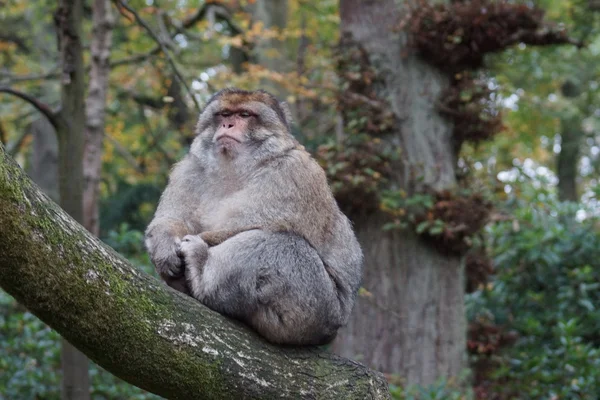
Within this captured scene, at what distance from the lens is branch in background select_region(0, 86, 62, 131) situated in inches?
205

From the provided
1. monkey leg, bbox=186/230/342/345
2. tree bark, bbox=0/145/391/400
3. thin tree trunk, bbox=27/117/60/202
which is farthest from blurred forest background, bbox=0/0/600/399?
thin tree trunk, bbox=27/117/60/202

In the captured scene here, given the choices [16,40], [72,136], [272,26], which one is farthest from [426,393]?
[16,40]

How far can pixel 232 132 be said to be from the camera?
434 centimetres

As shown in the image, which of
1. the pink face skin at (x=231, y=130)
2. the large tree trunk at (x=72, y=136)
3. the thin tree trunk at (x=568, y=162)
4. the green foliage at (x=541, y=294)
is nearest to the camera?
the pink face skin at (x=231, y=130)

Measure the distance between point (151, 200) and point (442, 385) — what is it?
6.21m

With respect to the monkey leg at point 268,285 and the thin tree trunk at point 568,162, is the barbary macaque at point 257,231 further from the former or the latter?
the thin tree trunk at point 568,162

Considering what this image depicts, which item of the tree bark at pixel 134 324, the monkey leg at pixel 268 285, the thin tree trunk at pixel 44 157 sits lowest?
the tree bark at pixel 134 324

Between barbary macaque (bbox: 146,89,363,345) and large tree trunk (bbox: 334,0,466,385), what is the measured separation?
326cm

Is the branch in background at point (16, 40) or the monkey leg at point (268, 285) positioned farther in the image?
the branch in background at point (16, 40)

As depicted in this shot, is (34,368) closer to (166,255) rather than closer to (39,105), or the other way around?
(39,105)

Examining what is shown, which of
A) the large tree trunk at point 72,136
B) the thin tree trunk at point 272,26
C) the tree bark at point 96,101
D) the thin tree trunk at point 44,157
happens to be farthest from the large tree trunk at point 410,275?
the thin tree trunk at point 44,157

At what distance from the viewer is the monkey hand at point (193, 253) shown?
154 inches

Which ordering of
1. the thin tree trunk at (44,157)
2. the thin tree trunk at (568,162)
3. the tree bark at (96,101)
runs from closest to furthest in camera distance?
1. the tree bark at (96,101)
2. the thin tree trunk at (44,157)
3. the thin tree trunk at (568,162)

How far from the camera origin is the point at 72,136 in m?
5.54
